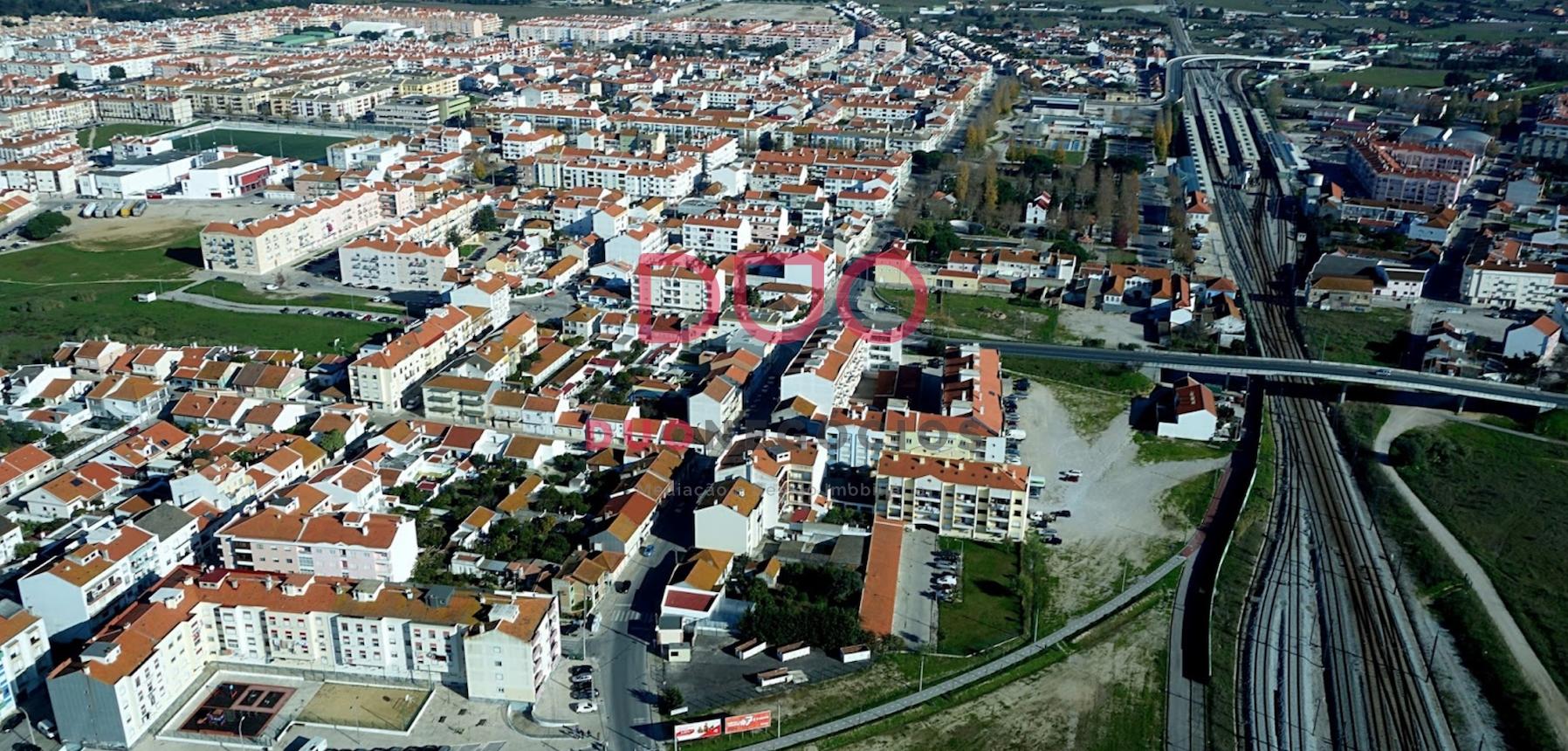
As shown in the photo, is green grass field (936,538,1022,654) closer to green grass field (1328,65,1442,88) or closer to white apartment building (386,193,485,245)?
white apartment building (386,193,485,245)

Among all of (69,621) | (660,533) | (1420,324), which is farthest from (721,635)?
(1420,324)

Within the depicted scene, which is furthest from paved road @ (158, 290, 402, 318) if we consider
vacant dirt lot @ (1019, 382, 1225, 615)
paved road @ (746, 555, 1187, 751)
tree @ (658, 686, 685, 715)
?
paved road @ (746, 555, 1187, 751)

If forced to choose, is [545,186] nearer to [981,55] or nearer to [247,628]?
[247,628]

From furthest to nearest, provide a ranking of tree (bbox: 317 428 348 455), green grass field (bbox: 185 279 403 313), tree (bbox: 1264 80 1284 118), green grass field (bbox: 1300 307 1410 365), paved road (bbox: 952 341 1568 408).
→ tree (bbox: 1264 80 1284 118) < green grass field (bbox: 185 279 403 313) < green grass field (bbox: 1300 307 1410 365) < paved road (bbox: 952 341 1568 408) < tree (bbox: 317 428 348 455)

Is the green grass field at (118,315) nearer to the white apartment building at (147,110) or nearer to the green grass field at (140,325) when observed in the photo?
the green grass field at (140,325)

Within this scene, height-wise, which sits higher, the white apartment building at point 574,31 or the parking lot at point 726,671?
the white apartment building at point 574,31

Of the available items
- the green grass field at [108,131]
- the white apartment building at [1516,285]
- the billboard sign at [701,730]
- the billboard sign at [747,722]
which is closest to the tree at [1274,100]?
the white apartment building at [1516,285]
